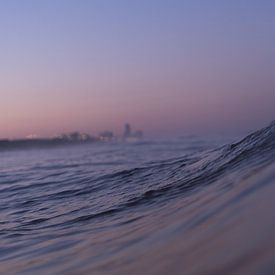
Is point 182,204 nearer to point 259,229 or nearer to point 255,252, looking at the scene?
point 259,229

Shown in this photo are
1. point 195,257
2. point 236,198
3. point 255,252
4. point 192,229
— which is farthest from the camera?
point 236,198

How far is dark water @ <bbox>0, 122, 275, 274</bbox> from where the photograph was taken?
1996 mm

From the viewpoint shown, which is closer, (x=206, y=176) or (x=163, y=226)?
(x=163, y=226)

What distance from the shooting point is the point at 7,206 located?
5625 mm

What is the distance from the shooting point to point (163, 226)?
2.79 metres

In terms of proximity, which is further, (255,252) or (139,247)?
(139,247)

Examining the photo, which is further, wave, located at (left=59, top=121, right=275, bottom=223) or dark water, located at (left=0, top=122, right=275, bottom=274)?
wave, located at (left=59, top=121, right=275, bottom=223)

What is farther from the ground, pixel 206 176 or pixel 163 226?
pixel 206 176

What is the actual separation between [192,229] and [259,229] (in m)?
0.51

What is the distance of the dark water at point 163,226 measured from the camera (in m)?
2.00

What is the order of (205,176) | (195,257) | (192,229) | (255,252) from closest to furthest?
(255,252) < (195,257) < (192,229) < (205,176)

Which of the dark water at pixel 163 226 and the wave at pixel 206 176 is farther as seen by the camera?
the wave at pixel 206 176

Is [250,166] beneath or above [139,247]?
above

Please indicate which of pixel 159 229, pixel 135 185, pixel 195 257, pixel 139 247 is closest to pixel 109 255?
pixel 139 247
